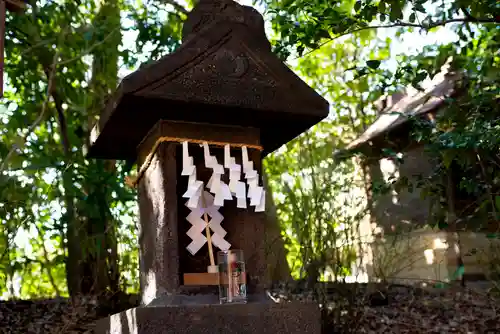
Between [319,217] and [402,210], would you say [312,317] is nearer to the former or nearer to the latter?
[319,217]

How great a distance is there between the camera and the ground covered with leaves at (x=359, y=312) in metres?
4.67

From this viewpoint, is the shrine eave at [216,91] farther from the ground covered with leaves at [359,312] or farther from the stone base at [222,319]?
the ground covered with leaves at [359,312]

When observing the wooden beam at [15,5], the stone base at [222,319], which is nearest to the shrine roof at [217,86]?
the stone base at [222,319]

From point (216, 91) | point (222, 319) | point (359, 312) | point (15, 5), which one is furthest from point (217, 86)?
point (359, 312)

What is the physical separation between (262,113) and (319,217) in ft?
7.94

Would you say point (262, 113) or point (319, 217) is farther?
point (319, 217)

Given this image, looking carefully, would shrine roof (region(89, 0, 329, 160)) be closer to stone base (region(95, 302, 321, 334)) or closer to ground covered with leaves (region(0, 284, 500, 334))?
stone base (region(95, 302, 321, 334))

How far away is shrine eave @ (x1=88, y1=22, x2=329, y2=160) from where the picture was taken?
231cm

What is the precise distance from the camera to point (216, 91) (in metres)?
2.38

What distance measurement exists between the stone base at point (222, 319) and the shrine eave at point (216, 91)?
2.59 feet

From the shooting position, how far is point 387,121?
8.07m

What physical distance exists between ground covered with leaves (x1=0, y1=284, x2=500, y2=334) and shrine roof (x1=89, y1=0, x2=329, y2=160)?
92.7 inches

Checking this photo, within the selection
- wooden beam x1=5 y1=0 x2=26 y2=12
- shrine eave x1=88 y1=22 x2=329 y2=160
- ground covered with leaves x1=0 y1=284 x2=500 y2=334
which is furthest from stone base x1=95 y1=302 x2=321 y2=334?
ground covered with leaves x1=0 y1=284 x2=500 y2=334

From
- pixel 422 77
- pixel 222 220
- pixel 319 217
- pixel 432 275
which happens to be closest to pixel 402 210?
pixel 432 275
